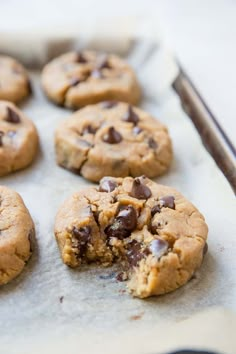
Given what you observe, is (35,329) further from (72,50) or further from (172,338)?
(72,50)

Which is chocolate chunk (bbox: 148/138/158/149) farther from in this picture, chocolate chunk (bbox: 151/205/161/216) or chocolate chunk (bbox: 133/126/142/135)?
chocolate chunk (bbox: 151/205/161/216)

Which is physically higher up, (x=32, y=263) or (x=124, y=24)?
(x=124, y=24)

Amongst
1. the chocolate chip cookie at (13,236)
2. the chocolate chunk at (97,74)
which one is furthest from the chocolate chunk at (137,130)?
the chocolate chip cookie at (13,236)

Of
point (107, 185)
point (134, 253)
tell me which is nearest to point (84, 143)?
point (107, 185)

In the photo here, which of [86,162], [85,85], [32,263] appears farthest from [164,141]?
[32,263]

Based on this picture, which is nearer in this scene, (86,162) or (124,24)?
(86,162)

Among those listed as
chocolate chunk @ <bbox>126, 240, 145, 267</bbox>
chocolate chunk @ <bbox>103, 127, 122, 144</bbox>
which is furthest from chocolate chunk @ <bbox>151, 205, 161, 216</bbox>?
chocolate chunk @ <bbox>103, 127, 122, 144</bbox>
